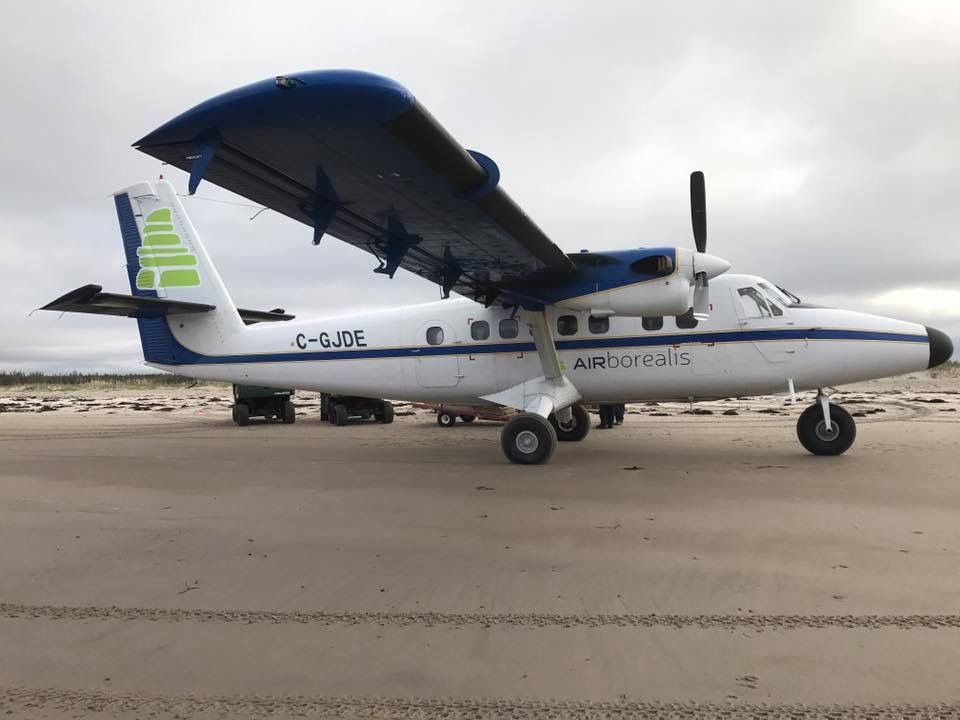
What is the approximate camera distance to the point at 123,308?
12.4m

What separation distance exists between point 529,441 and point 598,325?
2597mm

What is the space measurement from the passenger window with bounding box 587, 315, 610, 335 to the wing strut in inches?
27.2

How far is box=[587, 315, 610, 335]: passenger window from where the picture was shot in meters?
10.6

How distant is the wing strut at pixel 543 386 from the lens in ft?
33.3

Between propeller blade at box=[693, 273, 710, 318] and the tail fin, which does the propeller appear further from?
the tail fin

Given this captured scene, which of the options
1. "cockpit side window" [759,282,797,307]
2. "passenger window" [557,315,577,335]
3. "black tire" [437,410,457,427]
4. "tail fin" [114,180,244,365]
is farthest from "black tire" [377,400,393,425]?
"cockpit side window" [759,282,797,307]

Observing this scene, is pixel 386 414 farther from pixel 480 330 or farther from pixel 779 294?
pixel 779 294

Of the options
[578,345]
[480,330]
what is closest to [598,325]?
[578,345]

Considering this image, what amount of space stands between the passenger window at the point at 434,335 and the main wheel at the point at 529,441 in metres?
2.71

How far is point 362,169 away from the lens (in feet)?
20.0

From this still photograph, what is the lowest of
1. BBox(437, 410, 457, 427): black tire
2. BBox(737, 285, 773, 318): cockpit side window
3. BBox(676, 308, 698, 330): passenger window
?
BBox(437, 410, 457, 427): black tire

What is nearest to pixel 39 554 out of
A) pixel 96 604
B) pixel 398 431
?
pixel 96 604

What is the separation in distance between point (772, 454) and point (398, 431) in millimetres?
8924

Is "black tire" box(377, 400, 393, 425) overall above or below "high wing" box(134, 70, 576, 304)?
below
